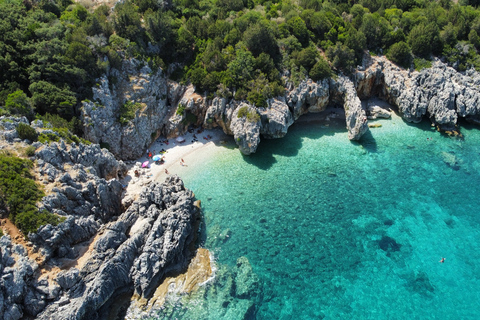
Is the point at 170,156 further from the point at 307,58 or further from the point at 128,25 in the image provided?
the point at 307,58

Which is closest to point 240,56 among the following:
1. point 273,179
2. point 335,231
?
point 273,179

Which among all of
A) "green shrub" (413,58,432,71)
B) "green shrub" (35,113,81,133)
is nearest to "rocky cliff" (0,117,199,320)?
"green shrub" (35,113,81,133)

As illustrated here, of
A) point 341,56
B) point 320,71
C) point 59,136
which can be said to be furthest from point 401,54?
point 59,136

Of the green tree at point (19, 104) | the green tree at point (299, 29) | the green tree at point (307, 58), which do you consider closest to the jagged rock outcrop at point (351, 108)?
the green tree at point (307, 58)

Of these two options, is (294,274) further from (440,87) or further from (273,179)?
(440,87)

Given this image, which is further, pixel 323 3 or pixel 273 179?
pixel 323 3

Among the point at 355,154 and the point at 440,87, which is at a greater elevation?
the point at 440,87
